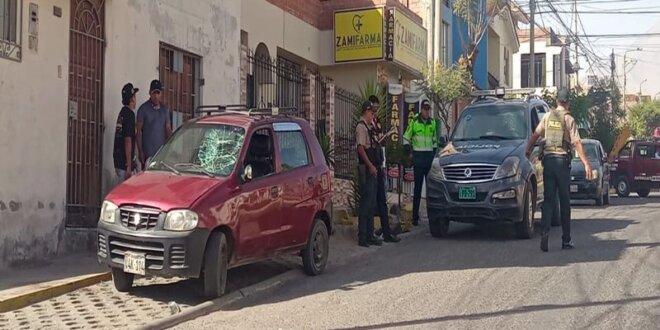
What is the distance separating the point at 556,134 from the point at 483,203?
1.72m

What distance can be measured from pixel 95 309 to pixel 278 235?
2.10 metres

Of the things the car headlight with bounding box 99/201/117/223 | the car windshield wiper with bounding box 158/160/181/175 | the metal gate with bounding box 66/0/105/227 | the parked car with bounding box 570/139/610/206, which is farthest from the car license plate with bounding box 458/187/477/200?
the parked car with bounding box 570/139/610/206

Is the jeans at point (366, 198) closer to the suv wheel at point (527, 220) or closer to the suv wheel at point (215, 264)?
the suv wheel at point (527, 220)

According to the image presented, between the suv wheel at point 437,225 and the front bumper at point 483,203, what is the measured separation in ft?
0.74

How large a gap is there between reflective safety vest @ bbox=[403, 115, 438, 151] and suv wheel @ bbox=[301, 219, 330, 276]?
4.29m

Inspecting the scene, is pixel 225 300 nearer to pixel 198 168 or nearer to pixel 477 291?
pixel 198 168

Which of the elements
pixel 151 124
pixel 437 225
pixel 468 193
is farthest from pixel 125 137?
pixel 437 225

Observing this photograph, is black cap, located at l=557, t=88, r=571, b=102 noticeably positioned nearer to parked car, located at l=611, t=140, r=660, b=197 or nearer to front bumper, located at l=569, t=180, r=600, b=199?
front bumper, located at l=569, t=180, r=600, b=199

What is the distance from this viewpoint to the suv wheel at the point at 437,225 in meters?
12.0

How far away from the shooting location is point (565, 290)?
25.9 feet

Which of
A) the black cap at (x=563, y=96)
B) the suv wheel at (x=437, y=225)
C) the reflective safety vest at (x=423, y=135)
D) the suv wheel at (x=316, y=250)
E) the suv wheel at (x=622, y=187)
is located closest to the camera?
the suv wheel at (x=316, y=250)

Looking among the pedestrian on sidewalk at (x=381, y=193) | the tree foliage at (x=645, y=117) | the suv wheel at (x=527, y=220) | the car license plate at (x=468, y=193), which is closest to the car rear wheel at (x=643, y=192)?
the suv wheel at (x=527, y=220)

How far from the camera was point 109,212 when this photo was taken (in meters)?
7.50

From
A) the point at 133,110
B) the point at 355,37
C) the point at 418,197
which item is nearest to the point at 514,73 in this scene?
the point at 355,37
